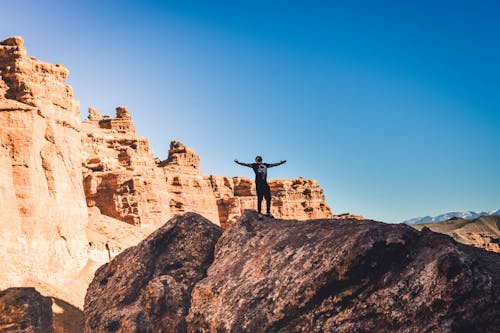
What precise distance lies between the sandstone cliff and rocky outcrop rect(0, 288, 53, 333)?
86.4 inches

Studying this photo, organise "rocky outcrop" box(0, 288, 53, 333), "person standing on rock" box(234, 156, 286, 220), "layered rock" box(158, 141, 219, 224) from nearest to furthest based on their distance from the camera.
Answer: "person standing on rock" box(234, 156, 286, 220), "rocky outcrop" box(0, 288, 53, 333), "layered rock" box(158, 141, 219, 224)

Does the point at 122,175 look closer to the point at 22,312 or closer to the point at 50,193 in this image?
the point at 50,193

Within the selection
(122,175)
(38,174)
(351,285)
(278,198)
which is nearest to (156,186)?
(122,175)

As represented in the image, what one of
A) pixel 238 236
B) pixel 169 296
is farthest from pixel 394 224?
pixel 169 296

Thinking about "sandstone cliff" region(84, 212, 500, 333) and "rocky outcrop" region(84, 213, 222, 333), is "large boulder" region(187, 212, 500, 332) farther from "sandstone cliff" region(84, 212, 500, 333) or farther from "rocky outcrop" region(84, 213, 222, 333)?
"rocky outcrop" region(84, 213, 222, 333)

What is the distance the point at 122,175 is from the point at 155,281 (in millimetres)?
54484

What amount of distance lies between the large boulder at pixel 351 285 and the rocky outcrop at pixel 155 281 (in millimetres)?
1119

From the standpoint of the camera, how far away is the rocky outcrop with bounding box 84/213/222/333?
49.6 ft

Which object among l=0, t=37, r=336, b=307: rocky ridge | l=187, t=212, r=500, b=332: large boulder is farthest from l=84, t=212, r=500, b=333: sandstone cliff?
l=0, t=37, r=336, b=307: rocky ridge

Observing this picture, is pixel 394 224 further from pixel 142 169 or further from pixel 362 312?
pixel 142 169

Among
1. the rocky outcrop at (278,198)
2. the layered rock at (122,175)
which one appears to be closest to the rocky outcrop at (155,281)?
the layered rock at (122,175)

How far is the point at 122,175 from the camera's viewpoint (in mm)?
68312

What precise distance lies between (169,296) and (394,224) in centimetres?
675

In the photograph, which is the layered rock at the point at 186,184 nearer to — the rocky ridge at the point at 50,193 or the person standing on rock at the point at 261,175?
the rocky ridge at the point at 50,193
